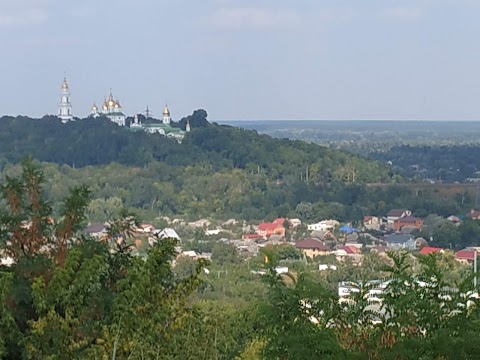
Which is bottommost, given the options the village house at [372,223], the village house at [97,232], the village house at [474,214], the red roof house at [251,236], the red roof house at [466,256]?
the village house at [372,223]

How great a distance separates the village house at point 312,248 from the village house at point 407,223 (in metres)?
5.13

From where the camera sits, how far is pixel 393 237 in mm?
29844

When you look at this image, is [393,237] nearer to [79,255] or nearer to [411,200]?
[411,200]

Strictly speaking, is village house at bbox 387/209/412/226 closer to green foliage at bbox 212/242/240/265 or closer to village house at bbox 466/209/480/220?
village house at bbox 466/209/480/220

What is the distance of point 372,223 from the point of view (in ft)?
107

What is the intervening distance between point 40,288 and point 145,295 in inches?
16.9

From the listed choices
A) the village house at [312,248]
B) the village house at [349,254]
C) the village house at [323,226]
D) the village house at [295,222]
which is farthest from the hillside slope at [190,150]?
the village house at [349,254]

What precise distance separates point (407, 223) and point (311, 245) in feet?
20.6

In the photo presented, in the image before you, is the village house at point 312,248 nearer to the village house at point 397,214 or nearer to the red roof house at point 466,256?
the red roof house at point 466,256

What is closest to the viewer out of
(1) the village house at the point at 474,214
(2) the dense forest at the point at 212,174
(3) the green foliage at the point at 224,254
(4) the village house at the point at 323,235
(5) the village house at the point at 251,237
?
(3) the green foliage at the point at 224,254

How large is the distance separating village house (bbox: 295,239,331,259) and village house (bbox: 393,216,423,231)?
5.13 meters

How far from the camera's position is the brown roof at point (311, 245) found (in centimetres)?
2641

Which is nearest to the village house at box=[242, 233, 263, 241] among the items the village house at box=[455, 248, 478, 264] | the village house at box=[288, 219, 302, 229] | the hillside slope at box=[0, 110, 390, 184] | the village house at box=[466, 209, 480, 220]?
the village house at box=[288, 219, 302, 229]

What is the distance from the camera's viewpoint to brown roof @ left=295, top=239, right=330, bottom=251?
86.6ft
